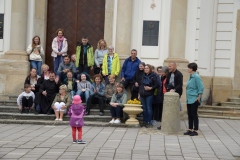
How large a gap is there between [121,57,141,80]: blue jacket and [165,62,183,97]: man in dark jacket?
2.17 m

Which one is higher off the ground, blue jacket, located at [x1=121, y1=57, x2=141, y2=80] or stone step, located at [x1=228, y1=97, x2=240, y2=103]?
blue jacket, located at [x1=121, y1=57, x2=141, y2=80]

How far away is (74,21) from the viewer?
17.6 metres

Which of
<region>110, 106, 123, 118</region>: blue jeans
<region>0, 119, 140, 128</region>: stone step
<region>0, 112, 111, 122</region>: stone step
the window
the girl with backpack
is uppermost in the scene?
the window

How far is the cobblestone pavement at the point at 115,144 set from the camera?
8.53 meters

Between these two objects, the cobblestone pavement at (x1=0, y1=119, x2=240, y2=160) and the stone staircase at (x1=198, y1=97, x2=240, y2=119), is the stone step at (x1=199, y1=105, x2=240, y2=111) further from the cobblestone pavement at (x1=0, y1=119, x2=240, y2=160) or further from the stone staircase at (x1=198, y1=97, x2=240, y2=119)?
the cobblestone pavement at (x1=0, y1=119, x2=240, y2=160)

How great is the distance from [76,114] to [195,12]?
7988mm

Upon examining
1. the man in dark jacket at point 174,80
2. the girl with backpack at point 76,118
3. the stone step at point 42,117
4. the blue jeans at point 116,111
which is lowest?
the stone step at point 42,117

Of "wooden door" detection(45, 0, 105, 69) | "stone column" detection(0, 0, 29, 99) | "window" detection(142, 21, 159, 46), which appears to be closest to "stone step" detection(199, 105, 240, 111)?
"window" detection(142, 21, 159, 46)

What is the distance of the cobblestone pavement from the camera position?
28.0 ft

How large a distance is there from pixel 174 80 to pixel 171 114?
1031 mm

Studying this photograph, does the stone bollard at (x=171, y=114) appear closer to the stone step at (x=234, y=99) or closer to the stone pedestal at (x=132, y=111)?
the stone pedestal at (x=132, y=111)

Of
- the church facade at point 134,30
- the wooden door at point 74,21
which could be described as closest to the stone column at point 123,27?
the church facade at point 134,30

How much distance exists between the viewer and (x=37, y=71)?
53.2 ft

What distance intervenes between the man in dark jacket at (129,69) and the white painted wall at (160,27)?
6.50ft
